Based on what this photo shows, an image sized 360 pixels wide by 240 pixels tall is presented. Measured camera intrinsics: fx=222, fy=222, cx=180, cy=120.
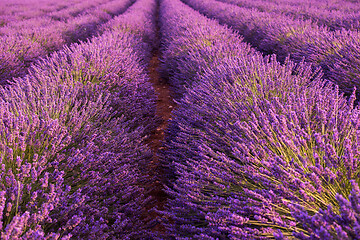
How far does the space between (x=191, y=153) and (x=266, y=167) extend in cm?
67

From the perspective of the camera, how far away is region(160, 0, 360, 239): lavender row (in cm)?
93

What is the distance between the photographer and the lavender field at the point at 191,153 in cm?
100

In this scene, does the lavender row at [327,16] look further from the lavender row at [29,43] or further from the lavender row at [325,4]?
the lavender row at [29,43]

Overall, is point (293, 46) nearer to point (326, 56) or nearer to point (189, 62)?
point (326, 56)

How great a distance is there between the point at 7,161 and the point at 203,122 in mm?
1391

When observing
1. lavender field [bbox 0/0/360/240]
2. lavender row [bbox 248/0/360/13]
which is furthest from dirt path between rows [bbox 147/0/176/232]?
lavender row [bbox 248/0/360/13]

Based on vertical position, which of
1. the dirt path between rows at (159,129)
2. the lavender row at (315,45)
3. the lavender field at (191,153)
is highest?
the lavender row at (315,45)

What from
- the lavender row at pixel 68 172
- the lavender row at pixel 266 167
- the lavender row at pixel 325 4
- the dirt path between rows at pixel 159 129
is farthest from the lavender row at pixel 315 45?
the lavender row at pixel 325 4

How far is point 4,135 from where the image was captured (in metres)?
1.38

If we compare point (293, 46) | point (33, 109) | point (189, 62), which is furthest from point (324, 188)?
point (293, 46)

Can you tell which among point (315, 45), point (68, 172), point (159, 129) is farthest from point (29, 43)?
point (315, 45)

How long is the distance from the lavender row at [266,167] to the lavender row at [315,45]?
2.71 ft

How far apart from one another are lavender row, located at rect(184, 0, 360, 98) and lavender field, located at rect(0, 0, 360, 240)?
0.10ft

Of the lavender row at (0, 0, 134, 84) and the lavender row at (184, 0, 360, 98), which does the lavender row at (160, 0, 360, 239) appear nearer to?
the lavender row at (184, 0, 360, 98)
